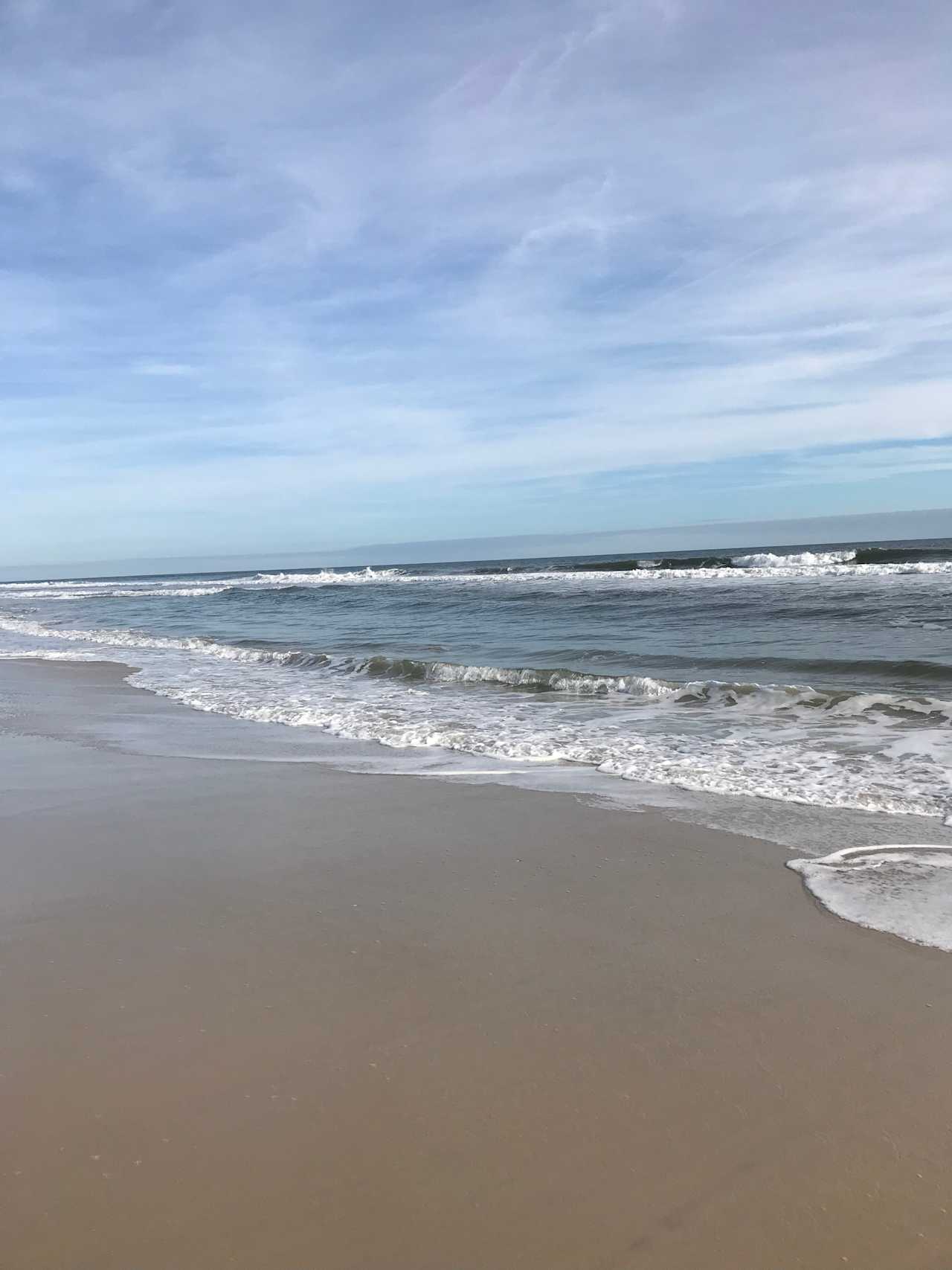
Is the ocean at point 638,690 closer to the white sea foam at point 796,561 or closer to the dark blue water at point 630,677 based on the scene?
the dark blue water at point 630,677

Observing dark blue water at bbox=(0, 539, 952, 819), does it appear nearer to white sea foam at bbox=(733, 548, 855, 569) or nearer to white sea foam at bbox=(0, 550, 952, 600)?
white sea foam at bbox=(0, 550, 952, 600)

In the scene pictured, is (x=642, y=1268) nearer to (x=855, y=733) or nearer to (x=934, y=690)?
(x=855, y=733)

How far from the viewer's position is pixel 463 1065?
2.18 metres

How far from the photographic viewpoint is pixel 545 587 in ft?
88.2

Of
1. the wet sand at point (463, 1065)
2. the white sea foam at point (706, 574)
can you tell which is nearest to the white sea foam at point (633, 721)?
the wet sand at point (463, 1065)

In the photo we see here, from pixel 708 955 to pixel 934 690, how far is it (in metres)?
6.08

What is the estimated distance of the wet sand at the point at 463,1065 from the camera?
5.42 ft

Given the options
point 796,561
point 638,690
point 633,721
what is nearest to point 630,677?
point 638,690

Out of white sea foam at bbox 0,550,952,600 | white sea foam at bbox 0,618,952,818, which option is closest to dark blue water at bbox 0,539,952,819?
white sea foam at bbox 0,618,952,818

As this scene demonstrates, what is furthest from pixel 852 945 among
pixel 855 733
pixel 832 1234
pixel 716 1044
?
pixel 855 733

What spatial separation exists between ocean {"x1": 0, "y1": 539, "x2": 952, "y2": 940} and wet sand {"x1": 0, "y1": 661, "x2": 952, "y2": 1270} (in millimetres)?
908

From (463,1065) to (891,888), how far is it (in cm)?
202

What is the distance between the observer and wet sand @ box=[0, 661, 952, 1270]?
1653mm

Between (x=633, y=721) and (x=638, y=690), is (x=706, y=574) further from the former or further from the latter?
(x=633, y=721)
